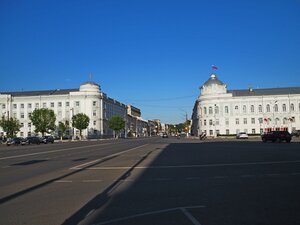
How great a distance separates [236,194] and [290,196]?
4.53 ft

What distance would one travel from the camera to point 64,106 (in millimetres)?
133375

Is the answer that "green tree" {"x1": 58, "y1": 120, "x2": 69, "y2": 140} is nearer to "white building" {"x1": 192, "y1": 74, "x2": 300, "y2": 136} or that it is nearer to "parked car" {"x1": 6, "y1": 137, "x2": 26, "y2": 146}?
"parked car" {"x1": 6, "y1": 137, "x2": 26, "y2": 146}

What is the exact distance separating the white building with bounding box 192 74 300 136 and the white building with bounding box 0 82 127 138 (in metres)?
37.5

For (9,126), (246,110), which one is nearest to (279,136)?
(9,126)

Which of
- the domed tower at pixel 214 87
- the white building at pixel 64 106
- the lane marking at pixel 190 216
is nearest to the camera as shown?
the lane marking at pixel 190 216

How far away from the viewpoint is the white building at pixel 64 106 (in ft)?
435

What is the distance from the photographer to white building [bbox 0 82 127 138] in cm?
13250

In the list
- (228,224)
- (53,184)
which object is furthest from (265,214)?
(53,184)

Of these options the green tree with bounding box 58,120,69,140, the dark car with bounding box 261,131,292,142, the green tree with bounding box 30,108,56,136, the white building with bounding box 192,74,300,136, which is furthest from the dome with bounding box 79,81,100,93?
the dark car with bounding box 261,131,292,142

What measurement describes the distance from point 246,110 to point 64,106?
207ft

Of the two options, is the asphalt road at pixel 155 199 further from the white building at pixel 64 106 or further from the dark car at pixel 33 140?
the white building at pixel 64 106

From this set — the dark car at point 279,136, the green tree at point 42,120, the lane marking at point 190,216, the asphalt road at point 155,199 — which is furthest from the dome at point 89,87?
the lane marking at point 190,216

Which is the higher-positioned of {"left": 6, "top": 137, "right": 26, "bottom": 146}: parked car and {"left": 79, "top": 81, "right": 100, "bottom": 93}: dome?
{"left": 79, "top": 81, "right": 100, "bottom": 93}: dome

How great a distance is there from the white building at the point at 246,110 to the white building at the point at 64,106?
3754cm
